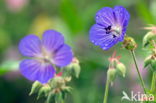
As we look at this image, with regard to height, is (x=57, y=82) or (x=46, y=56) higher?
(x=46, y=56)

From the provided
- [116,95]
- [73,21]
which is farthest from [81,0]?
[116,95]

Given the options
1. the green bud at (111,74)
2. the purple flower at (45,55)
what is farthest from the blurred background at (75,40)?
the green bud at (111,74)

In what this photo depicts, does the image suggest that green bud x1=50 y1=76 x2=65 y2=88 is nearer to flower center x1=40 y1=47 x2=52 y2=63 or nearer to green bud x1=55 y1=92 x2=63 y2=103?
green bud x1=55 y1=92 x2=63 y2=103

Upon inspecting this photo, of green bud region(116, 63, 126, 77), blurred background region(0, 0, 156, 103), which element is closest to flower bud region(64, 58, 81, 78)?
green bud region(116, 63, 126, 77)

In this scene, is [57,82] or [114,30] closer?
[57,82]

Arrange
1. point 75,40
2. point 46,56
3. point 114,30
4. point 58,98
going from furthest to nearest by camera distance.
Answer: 1. point 75,40
2. point 46,56
3. point 114,30
4. point 58,98

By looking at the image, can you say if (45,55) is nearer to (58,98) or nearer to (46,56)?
(46,56)

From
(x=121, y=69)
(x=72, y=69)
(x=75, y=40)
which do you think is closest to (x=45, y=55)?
(x=72, y=69)

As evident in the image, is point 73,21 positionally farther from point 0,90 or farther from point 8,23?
point 8,23
